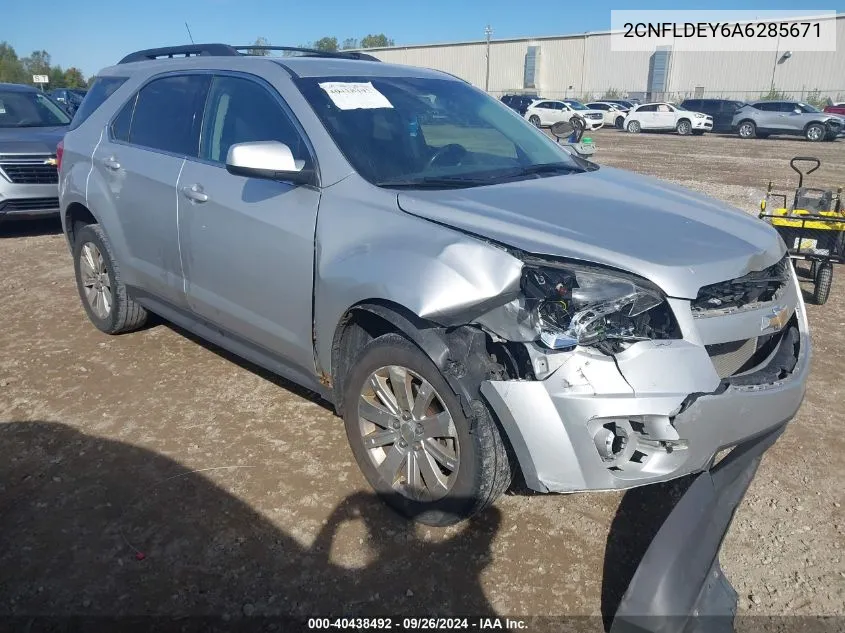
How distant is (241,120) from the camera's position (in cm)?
355

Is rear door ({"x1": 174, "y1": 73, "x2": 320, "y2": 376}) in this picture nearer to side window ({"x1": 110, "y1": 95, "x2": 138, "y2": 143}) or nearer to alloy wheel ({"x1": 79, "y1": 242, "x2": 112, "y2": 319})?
side window ({"x1": 110, "y1": 95, "x2": 138, "y2": 143})

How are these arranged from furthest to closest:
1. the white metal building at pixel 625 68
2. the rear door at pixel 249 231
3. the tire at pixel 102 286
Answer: the white metal building at pixel 625 68, the tire at pixel 102 286, the rear door at pixel 249 231

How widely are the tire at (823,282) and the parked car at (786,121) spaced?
25232 millimetres

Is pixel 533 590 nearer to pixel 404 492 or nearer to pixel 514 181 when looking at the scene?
pixel 404 492

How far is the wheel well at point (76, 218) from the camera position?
4.74 m

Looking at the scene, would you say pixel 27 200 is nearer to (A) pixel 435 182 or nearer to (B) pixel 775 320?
(A) pixel 435 182

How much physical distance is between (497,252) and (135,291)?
2.95 m

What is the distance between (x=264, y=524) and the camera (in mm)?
2885

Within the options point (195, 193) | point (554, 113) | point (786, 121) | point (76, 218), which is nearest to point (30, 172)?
point (76, 218)

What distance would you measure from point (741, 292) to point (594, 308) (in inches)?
25.0

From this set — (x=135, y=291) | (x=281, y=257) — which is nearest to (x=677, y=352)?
(x=281, y=257)

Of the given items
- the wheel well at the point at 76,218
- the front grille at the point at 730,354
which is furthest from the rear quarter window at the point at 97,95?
the front grille at the point at 730,354

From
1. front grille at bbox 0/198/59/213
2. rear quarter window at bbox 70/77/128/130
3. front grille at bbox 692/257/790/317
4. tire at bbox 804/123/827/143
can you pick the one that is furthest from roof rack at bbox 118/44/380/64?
tire at bbox 804/123/827/143

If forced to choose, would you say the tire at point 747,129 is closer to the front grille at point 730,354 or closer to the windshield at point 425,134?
the windshield at point 425,134
